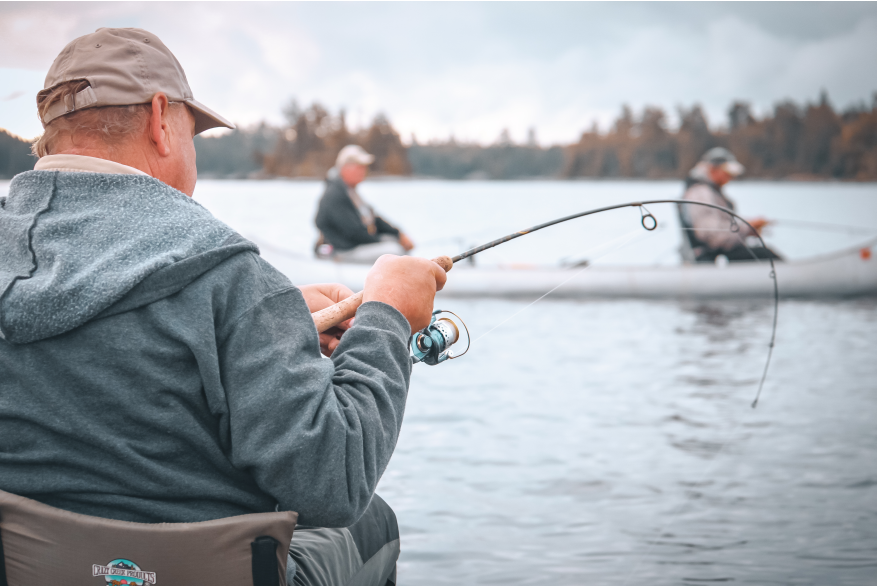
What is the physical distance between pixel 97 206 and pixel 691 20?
47093 millimetres

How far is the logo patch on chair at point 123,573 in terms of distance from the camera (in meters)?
1.09

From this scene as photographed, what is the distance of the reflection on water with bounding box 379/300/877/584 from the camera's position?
121 inches

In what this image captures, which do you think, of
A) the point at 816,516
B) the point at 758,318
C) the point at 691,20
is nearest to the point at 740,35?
the point at 691,20

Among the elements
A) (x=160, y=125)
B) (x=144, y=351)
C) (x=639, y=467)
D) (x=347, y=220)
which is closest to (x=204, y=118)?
(x=160, y=125)

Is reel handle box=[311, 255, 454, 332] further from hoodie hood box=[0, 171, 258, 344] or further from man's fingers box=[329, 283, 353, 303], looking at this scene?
hoodie hood box=[0, 171, 258, 344]

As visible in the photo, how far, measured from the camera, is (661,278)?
10.4 meters

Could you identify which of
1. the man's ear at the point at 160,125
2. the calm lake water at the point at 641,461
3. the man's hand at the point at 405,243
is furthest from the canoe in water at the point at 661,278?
the man's ear at the point at 160,125

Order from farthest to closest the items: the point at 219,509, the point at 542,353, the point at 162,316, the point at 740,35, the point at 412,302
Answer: the point at 740,35 → the point at 542,353 → the point at 412,302 → the point at 219,509 → the point at 162,316

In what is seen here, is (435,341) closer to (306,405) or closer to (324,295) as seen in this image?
(324,295)

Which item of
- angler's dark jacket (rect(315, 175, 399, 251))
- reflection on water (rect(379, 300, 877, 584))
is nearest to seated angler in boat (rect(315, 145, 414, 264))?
angler's dark jacket (rect(315, 175, 399, 251))

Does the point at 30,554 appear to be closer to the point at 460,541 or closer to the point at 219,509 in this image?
the point at 219,509

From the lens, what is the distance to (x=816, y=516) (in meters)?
3.47

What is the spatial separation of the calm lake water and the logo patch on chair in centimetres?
196

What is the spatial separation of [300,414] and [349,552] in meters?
0.43
